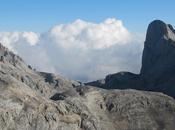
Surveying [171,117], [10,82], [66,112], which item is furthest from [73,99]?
[171,117]

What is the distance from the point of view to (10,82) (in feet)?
512

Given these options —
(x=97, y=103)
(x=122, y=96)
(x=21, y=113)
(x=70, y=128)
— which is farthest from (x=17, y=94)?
(x=122, y=96)

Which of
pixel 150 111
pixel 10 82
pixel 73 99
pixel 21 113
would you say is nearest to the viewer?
pixel 21 113

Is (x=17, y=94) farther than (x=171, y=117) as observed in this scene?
No

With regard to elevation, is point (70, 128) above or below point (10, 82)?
below

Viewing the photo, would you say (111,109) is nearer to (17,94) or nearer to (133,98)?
(133,98)

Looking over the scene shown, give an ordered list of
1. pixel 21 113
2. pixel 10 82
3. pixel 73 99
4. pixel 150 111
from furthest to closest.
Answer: pixel 150 111 → pixel 73 99 → pixel 10 82 → pixel 21 113

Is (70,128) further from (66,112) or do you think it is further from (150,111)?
(150,111)

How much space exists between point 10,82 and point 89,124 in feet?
82.6

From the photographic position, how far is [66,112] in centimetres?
15688

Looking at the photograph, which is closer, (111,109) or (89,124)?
(89,124)

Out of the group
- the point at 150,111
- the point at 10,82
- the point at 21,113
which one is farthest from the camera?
the point at 150,111

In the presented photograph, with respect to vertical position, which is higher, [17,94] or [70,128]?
[17,94]

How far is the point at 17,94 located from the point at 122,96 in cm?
4685
